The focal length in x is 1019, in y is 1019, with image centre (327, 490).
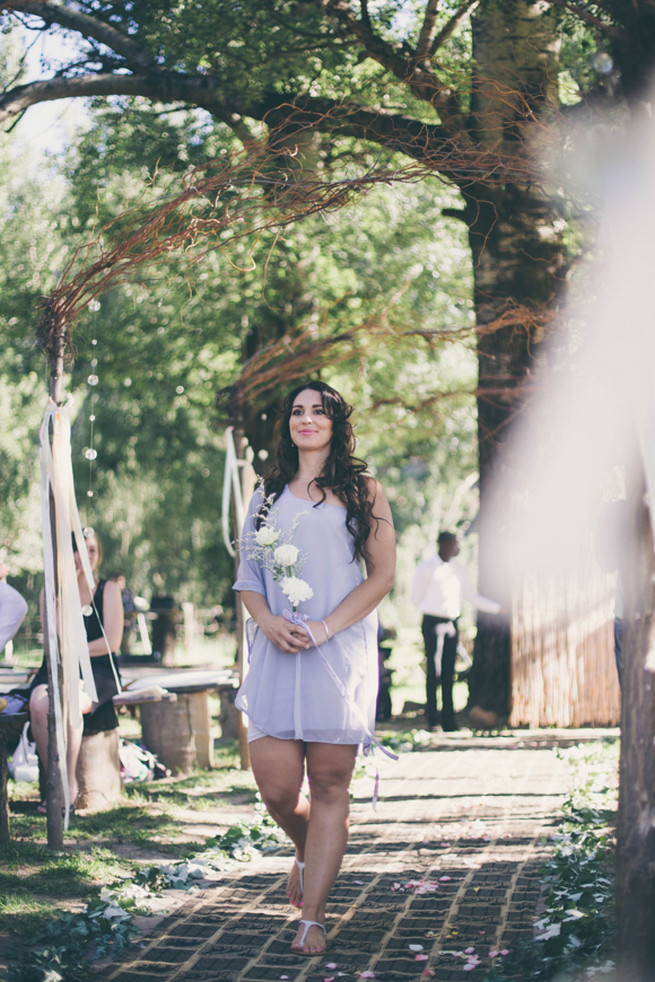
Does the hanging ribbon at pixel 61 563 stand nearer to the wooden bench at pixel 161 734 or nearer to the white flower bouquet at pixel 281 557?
the wooden bench at pixel 161 734

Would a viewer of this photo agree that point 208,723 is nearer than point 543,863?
No

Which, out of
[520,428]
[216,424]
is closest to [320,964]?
[216,424]

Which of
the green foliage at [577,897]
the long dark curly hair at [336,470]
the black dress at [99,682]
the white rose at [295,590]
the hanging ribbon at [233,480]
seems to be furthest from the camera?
the hanging ribbon at [233,480]

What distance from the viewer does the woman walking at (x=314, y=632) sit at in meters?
3.87

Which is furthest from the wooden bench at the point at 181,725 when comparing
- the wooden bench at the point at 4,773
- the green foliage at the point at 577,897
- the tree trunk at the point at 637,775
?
the tree trunk at the point at 637,775

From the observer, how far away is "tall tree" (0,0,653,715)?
7.10 meters

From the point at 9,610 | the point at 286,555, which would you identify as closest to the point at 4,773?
the point at 9,610

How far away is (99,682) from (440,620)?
14.3ft

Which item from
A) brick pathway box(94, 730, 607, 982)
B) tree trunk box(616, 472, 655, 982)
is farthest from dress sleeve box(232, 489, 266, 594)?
tree trunk box(616, 472, 655, 982)

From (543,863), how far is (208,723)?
364 centimetres

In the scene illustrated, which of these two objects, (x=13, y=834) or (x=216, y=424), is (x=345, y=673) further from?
(x=216, y=424)

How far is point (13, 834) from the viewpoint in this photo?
597cm

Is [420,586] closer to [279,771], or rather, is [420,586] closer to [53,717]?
[53,717]

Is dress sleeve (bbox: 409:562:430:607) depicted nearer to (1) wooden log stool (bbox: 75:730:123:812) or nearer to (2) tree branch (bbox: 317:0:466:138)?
(1) wooden log stool (bbox: 75:730:123:812)
